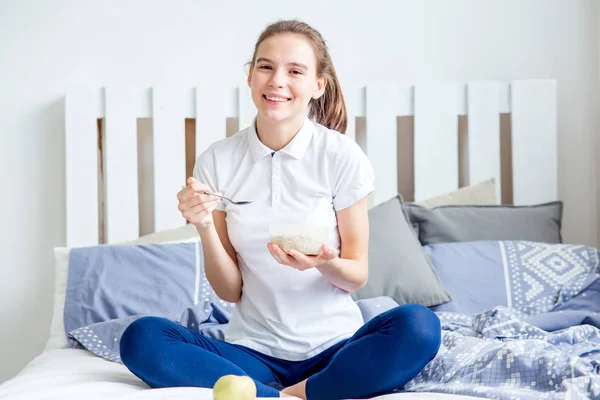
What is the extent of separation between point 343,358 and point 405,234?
0.80 meters

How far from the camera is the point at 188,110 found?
2414mm

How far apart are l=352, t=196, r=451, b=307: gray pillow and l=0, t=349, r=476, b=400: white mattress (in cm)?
68

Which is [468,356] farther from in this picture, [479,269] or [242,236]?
[479,269]

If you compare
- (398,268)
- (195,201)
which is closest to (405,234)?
(398,268)

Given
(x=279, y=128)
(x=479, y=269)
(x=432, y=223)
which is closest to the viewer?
(x=279, y=128)

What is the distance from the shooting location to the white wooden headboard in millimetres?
2381

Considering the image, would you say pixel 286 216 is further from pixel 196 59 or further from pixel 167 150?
pixel 196 59

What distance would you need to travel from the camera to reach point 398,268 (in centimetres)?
194

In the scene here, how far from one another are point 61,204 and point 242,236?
3.99 feet

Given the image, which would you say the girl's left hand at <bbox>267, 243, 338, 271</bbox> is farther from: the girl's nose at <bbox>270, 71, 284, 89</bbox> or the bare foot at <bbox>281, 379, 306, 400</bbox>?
the girl's nose at <bbox>270, 71, 284, 89</bbox>

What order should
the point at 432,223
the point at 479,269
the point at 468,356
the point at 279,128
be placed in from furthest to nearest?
the point at 432,223 → the point at 479,269 → the point at 279,128 → the point at 468,356

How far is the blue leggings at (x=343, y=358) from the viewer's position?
1.24 meters

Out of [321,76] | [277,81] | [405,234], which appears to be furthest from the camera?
[405,234]

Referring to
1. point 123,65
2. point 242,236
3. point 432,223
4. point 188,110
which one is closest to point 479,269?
point 432,223
